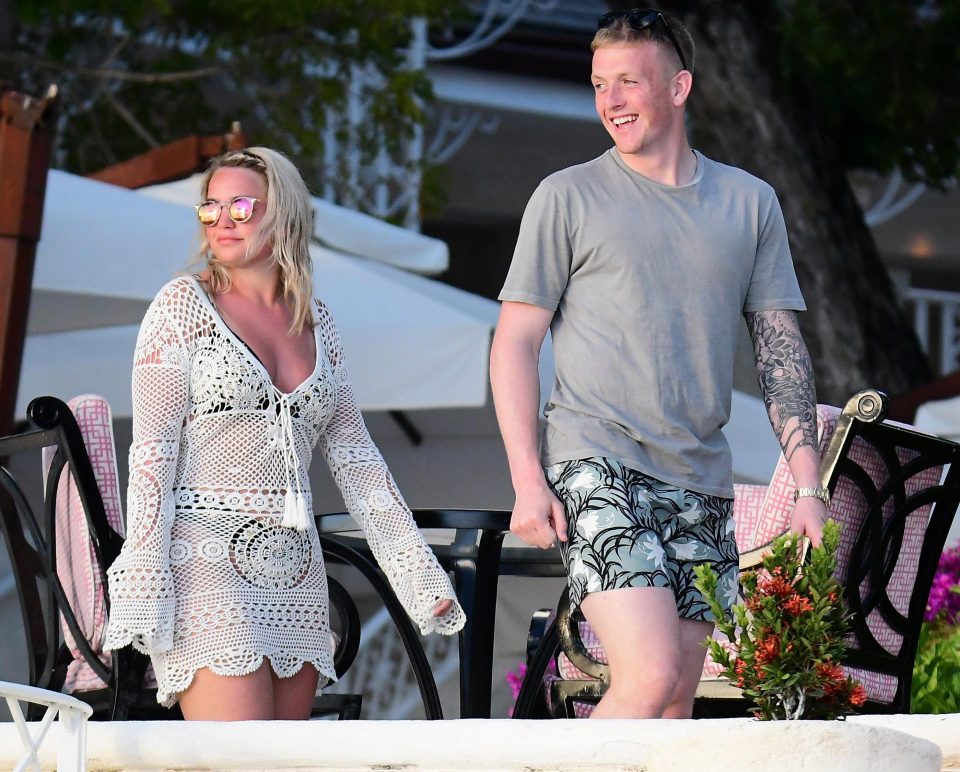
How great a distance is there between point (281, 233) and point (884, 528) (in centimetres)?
147

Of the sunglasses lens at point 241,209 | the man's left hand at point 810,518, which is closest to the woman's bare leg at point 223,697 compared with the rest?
the sunglasses lens at point 241,209

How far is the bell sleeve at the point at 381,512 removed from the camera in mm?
3197

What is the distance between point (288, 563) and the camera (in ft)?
9.96

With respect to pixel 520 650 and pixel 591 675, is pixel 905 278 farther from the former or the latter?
pixel 591 675

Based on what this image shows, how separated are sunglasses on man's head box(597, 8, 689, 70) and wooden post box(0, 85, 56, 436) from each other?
7.18ft

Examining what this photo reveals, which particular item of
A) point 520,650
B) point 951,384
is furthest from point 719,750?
point 951,384

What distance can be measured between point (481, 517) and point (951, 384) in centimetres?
452

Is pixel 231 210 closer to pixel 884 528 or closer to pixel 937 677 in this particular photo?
pixel 884 528

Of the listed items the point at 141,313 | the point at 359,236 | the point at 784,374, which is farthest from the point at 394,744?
the point at 359,236

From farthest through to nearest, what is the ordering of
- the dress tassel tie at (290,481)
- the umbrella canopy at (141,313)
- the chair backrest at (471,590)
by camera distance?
the umbrella canopy at (141,313), the chair backrest at (471,590), the dress tassel tie at (290,481)

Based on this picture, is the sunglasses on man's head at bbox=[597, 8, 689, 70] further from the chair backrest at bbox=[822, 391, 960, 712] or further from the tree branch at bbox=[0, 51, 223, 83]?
the tree branch at bbox=[0, 51, 223, 83]

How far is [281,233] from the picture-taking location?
3.17m

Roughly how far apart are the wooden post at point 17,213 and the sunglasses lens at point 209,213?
1.58 meters

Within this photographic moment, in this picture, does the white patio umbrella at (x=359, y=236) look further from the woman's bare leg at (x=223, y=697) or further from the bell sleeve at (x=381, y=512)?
the woman's bare leg at (x=223, y=697)
